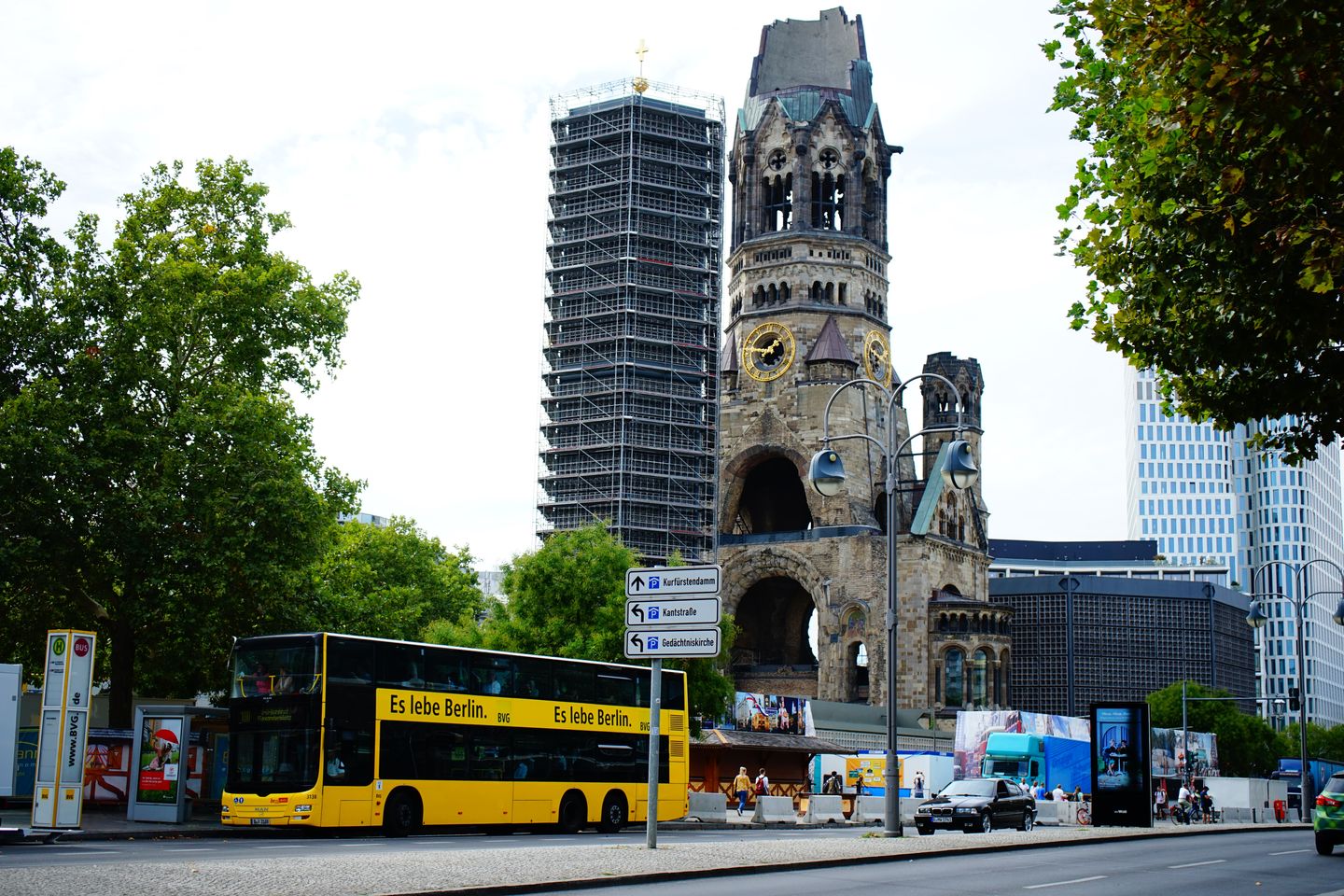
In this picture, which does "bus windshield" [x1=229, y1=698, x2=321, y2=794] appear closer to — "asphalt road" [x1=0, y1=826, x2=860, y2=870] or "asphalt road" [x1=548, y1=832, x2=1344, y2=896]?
"asphalt road" [x1=0, y1=826, x2=860, y2=870]

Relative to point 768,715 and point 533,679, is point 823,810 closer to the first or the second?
point 768,715

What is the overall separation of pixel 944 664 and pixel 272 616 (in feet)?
166

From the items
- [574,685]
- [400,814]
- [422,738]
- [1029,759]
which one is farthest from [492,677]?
[1029,759]

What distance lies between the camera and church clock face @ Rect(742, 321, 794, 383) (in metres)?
86.1

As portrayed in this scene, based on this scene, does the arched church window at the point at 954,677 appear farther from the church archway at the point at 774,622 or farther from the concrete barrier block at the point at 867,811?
the concrete barrier block at the point at 867,811

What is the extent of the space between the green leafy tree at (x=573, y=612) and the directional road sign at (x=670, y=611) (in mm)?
33913

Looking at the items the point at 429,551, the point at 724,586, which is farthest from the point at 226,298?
the point at 724,586

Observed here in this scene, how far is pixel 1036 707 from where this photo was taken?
4614 inches

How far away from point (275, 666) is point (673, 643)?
9.43 metres

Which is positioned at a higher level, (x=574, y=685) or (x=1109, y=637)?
(x=1109, y=637)

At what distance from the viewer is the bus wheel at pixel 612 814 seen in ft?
107

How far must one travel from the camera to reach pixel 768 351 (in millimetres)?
86688

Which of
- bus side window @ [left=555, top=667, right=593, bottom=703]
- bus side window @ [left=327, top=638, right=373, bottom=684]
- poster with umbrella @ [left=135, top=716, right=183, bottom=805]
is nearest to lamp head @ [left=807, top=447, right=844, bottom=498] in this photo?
bus side window @ [left=555, top=667, right=593, bottom=703]

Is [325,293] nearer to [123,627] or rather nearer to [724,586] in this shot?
[123,627]
